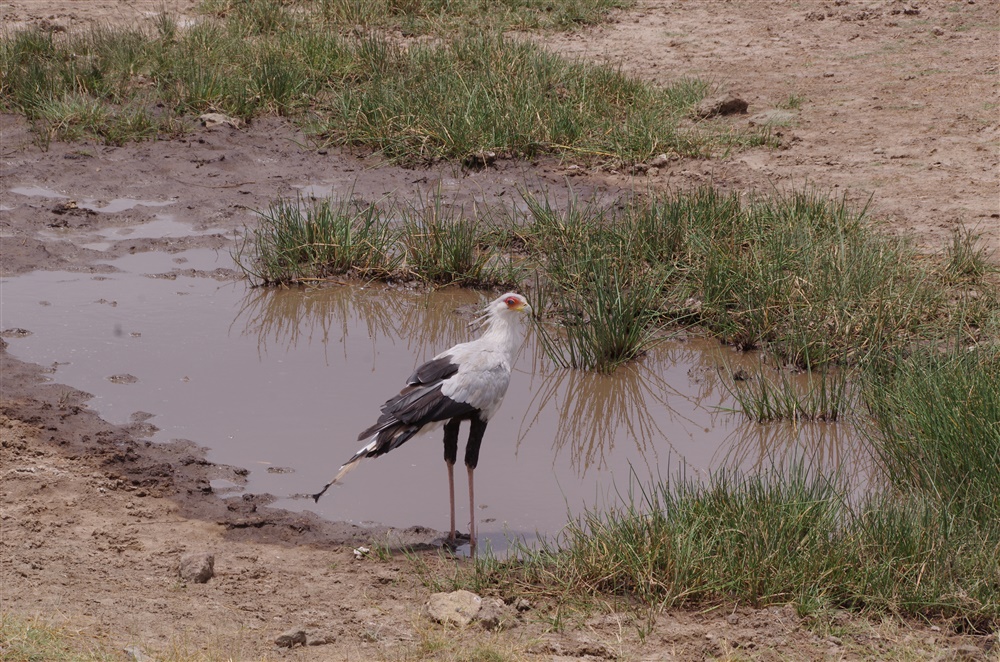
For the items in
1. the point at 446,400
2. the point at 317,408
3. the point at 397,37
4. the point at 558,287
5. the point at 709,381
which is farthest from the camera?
the point at 397,37

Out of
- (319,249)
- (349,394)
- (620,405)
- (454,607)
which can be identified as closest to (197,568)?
(454,607)

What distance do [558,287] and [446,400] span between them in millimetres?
2625

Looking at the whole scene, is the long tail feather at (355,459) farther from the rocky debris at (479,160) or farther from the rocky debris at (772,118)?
the rocky debris at (772,118)

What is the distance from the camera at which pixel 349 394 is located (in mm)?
6801

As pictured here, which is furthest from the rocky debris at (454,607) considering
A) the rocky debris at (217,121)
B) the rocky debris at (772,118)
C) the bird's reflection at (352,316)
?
the rocky debris at (217,121)

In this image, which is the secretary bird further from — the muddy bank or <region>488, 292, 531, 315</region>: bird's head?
the muddy bank

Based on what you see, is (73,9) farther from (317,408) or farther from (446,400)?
(446,400)

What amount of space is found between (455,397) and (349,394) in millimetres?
1657

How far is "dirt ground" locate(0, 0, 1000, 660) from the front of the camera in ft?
13.9

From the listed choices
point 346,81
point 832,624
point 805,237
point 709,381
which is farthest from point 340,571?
point 346,81

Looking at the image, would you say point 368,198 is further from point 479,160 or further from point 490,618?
point 490,618

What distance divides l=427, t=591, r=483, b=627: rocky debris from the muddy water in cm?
94

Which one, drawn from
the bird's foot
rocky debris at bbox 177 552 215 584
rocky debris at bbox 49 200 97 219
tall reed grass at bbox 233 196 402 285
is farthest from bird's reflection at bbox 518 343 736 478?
rocky debris at bbox 49 200 97 219

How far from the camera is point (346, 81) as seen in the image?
39.8 ft
